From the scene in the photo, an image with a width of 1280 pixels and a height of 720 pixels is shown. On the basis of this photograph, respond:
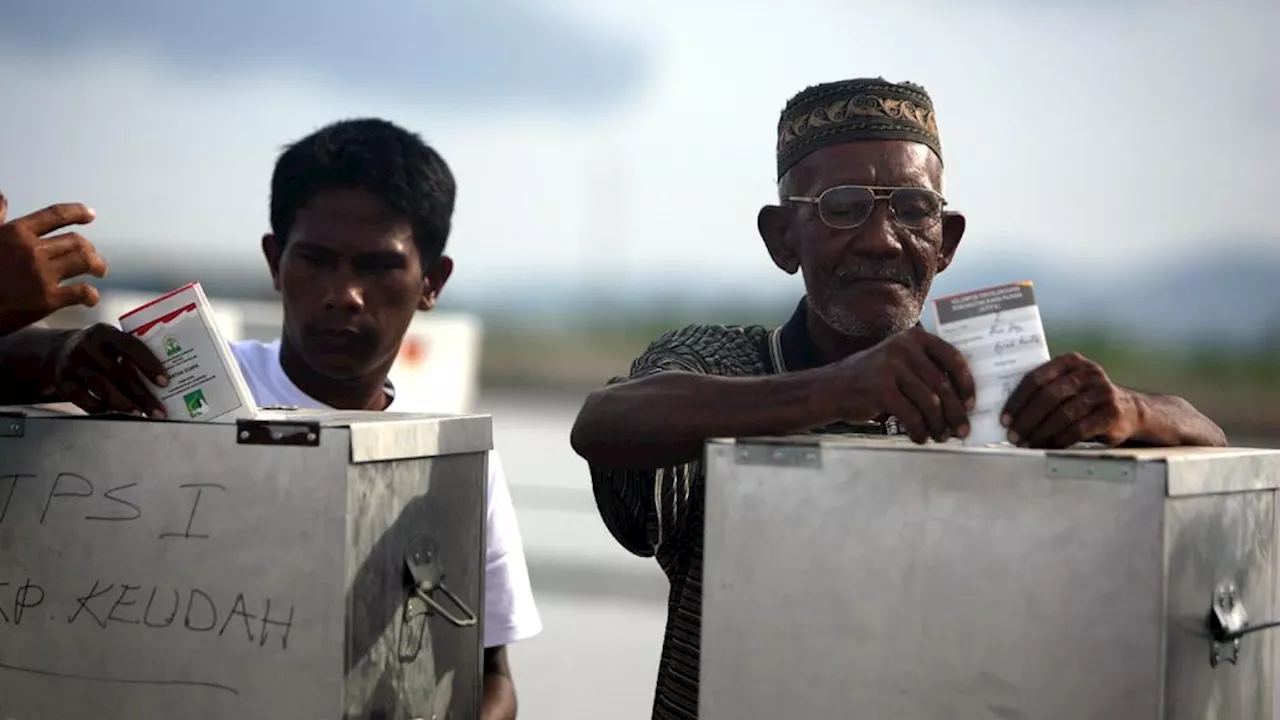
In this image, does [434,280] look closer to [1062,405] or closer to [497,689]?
[497,689]

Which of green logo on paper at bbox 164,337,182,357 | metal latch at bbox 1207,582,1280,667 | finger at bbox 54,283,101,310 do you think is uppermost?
finger at bbox 54,283,101,310

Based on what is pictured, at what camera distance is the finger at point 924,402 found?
1706 mm

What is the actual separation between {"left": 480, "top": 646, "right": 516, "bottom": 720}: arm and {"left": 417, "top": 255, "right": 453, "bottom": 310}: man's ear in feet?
2.37

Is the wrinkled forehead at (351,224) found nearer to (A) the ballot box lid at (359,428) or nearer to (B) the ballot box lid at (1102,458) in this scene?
(A) the ballot box lid at (359,428)

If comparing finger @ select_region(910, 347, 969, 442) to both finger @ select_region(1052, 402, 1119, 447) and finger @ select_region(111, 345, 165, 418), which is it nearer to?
finger @ select_region(1052, 402, 1119, 447)

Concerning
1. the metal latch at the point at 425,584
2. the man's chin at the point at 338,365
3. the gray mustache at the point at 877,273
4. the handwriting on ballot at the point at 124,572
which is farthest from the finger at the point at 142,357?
the gray mustache at the point at 877,273

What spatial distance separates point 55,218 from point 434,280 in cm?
114

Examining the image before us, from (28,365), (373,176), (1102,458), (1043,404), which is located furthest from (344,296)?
(1102,458)

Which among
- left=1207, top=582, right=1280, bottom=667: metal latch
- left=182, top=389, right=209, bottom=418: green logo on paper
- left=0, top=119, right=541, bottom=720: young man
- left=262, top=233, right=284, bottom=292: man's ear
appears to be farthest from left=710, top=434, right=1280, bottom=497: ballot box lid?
left=262, top=233, right=284, bottom=292: man's ear

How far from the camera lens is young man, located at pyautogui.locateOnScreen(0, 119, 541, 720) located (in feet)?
8.43

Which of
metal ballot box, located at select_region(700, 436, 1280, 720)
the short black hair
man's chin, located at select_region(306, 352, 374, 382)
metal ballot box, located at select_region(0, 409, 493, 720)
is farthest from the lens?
the short black hair

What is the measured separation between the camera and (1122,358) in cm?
2836

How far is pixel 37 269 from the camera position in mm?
A: 1886

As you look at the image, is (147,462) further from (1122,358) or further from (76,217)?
(1122,358)
